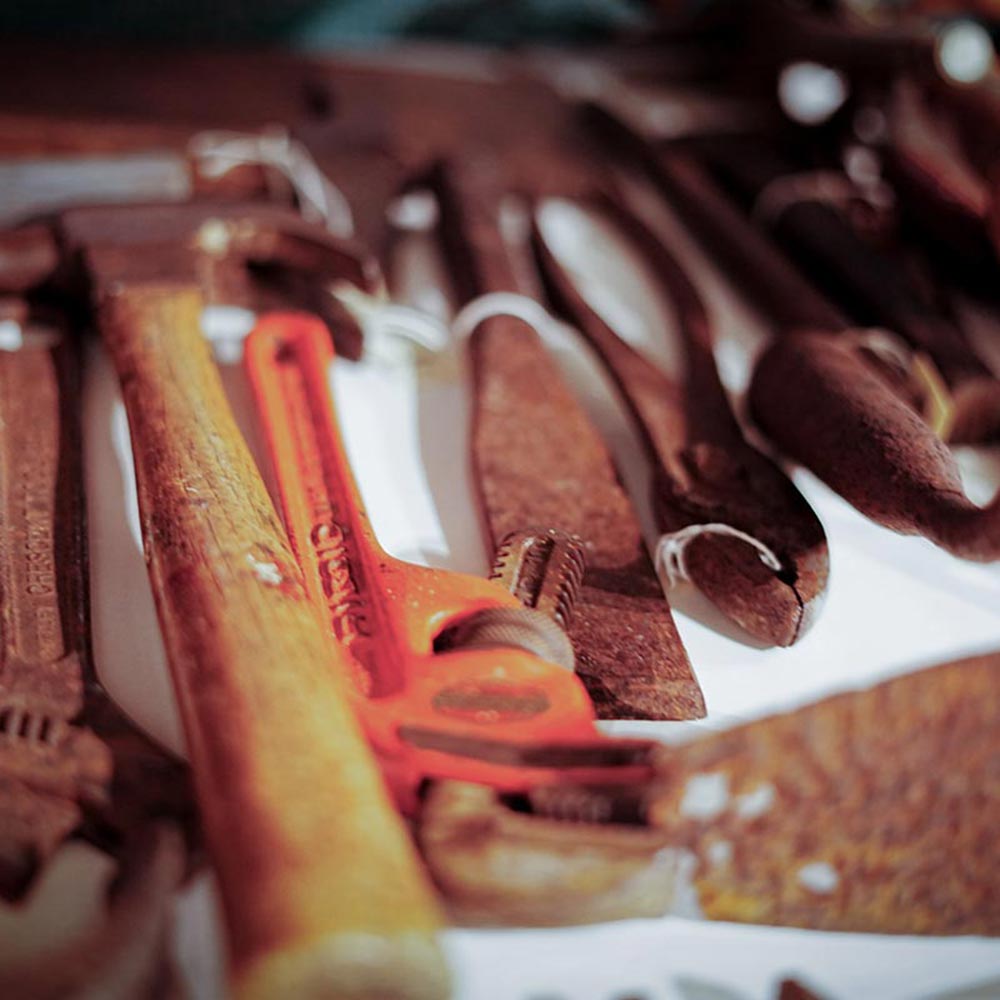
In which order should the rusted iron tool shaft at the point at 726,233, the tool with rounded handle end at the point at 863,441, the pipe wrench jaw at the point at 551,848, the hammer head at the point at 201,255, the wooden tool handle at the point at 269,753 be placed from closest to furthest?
the wooden tool handle at the point at 269,753, the pipe wrench jaw at the point at 551,848, the tool with rounded handle end at the point at 863,441, the hammer head at the point at 201,255, the rusted iron tool shaft at the point at 726,233

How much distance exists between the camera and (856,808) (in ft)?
2.39

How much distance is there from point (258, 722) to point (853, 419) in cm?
63

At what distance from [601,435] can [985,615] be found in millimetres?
434

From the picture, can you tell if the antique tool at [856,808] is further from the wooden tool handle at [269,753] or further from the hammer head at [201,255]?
the hammer head at [201,255]

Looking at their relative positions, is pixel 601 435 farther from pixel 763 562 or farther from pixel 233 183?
pixel 233 183

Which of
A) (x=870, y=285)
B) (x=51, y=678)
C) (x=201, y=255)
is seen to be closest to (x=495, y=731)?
(x=51, y=678)

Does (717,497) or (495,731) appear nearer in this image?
(495,731)

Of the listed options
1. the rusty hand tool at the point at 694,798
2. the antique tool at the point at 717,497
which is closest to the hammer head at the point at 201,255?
the antique tool at the point at 717,497

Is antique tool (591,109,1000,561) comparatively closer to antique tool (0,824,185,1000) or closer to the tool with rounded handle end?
Answer: the tool with rounded handle end

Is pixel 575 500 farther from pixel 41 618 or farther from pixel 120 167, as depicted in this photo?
pixel 120 167

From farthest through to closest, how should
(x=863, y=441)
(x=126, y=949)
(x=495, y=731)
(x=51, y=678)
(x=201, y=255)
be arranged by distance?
(x=201, y=255) < (x=863, y=441) < (x=51, y=678) < (x=495, y=731) < (x=126, y=949)

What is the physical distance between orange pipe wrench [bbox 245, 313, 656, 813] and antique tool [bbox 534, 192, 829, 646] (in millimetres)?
231

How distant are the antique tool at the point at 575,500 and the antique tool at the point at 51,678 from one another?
0.35 metres

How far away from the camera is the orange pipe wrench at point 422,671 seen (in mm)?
724
